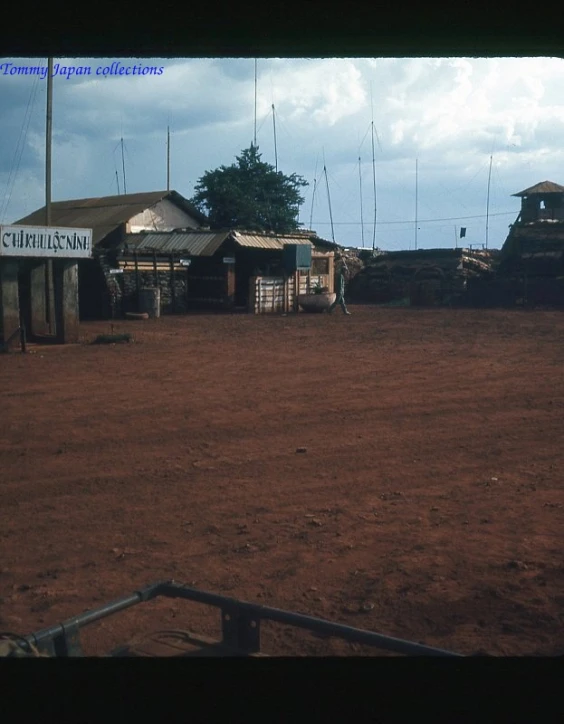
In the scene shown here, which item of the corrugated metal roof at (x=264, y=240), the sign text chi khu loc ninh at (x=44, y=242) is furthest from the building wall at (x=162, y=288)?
the sign text chi khu loc ninh at (x=44, y=242)

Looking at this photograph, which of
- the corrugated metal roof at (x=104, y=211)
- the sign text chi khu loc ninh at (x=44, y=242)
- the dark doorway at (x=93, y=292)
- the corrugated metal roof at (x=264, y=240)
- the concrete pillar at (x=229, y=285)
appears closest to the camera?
the sign text chi khu loc ninh at (x=44, y=242)

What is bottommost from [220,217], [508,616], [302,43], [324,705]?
[508,616]

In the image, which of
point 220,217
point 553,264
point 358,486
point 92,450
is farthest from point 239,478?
point 220,217

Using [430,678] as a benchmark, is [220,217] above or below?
above

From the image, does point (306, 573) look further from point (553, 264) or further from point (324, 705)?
point (553, 264)

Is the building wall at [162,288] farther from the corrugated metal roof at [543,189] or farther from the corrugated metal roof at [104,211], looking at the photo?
the corrugated metal roof at [543,189]

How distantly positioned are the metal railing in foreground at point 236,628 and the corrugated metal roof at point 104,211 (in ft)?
98.9

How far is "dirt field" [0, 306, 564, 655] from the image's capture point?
4316 millimetres

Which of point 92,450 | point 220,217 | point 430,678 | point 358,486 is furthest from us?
point 220,217

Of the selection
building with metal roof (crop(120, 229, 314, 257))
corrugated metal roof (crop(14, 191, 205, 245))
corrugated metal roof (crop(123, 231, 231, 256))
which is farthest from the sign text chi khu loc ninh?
corrugated metal roof (crop(14, 191, 205, 245))

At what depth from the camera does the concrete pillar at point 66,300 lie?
17.1 metres

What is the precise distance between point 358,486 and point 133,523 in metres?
1.86

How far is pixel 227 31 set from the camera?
2457mm

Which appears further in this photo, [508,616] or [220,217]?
[220,217]
